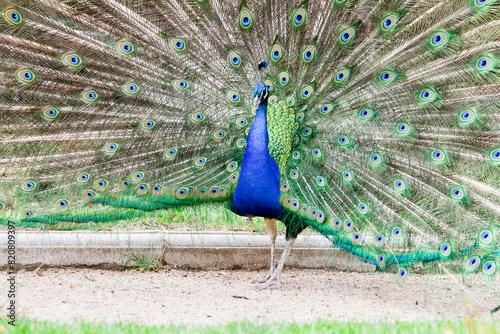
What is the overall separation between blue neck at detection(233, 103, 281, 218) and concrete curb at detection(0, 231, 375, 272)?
919 millimetres

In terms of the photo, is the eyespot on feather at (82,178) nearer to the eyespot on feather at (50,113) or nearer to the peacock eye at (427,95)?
the eyespot on feather at (50,113)

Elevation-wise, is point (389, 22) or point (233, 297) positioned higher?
point (389, 22)

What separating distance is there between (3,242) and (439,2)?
382cm

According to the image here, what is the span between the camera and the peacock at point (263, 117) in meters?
3.74

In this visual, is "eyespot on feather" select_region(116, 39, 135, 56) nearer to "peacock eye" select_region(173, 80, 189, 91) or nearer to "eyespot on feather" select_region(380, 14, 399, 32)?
"peacock eye" select_region(173, 80, 189, 91)

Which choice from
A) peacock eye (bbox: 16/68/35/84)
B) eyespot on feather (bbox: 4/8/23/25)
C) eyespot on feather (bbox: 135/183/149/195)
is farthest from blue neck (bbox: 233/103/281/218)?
eyespot on feather (bbox: 4/8/23/25)

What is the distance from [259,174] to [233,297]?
0.96 m

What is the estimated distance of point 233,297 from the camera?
4.09 m

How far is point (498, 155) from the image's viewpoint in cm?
368

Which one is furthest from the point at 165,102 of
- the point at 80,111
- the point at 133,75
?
the point at 80,111

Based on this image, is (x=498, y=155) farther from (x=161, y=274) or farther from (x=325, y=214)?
(x=161, y=274)

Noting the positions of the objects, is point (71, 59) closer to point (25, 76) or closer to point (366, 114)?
point (25, 76)

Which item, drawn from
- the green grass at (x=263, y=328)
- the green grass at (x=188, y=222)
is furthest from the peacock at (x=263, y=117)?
the green grass at (x=263, y=328)

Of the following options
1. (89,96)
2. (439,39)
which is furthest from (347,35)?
(89,96)
